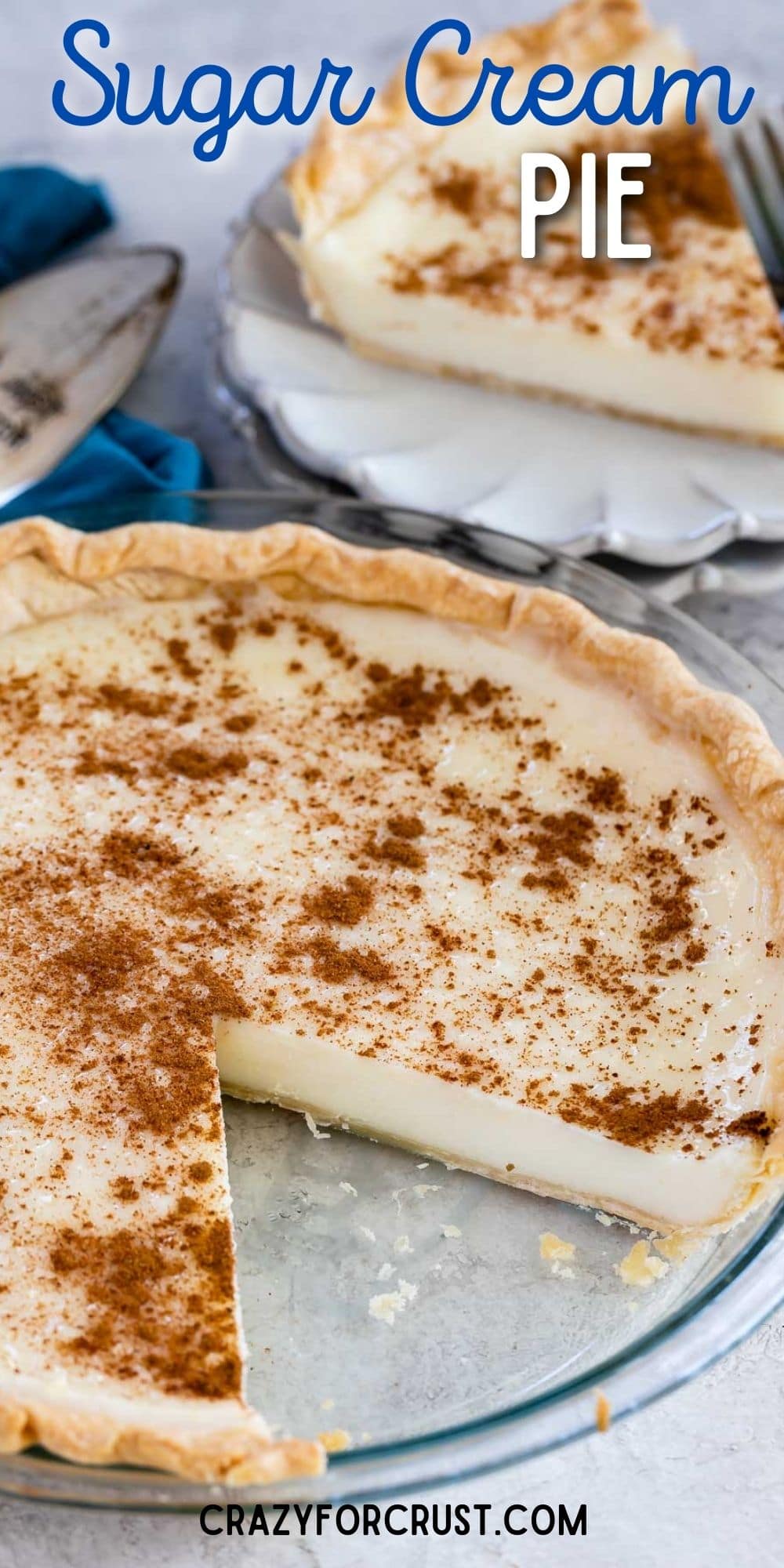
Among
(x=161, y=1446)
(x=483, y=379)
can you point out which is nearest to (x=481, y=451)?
(x=483, y=379)

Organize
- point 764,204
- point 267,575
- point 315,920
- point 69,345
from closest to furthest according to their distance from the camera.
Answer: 1. point 315,920
2. point 267,575
3. point 69,345
4. point 764,204

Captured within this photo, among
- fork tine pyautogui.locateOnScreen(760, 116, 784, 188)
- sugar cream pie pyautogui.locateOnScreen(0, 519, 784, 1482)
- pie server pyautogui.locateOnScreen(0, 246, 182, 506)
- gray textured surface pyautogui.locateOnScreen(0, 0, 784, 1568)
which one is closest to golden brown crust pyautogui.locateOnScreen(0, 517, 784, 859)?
sugar cream pie pyautogui.locateOnScreen(0, 519, 784, 1482)

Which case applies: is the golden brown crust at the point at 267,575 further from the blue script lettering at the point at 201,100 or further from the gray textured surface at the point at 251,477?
the blue script lettering at the point at 201,100

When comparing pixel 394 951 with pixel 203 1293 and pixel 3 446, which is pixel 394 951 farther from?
pixel 3 446

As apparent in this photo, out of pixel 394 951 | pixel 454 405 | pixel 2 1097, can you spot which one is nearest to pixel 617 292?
pixel 454 405

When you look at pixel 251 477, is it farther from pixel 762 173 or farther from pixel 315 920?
pixel 762 173
